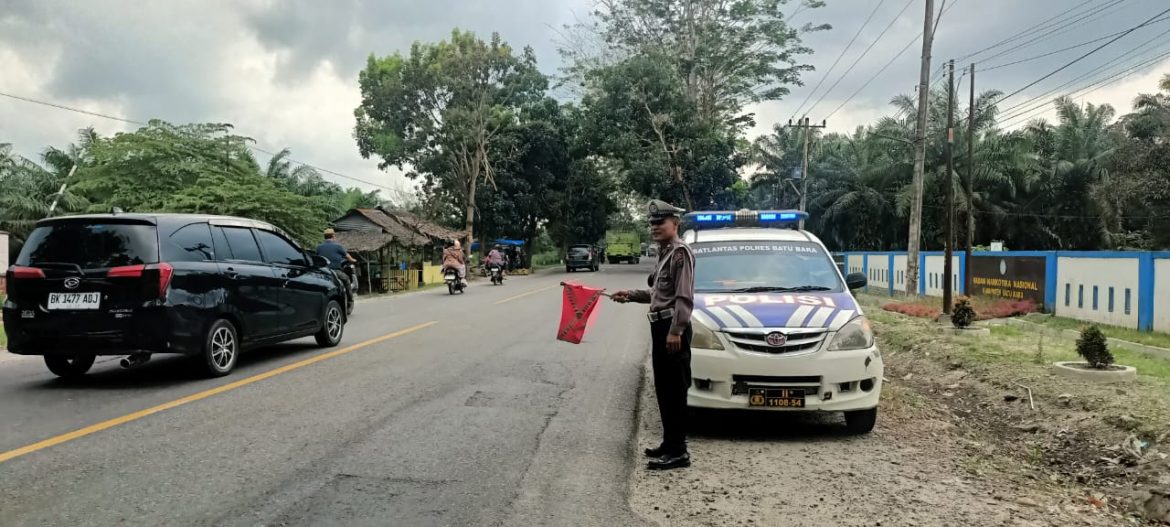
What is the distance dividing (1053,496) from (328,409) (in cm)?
533

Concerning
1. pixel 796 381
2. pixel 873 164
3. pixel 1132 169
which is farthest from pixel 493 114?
pixel 796 381

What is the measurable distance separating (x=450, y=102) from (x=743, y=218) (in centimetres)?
3248

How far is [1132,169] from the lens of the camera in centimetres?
3353

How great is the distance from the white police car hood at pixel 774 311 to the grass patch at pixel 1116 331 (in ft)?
25.6

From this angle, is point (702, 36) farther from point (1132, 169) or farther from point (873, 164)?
point (1132, 169)

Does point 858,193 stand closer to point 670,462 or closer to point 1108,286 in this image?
point 1108,286

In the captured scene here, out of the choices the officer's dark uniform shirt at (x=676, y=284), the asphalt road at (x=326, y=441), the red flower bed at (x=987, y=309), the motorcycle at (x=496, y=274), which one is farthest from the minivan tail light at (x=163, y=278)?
the motorcycle at (x=496, y=274)

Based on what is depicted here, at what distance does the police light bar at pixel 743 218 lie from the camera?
873cm

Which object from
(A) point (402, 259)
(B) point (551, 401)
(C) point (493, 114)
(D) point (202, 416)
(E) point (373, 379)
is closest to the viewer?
(D) point (202, 416)

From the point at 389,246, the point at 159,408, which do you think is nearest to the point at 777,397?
the point at 159,408

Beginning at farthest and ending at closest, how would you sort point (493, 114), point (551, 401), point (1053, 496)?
point (493, 114) → point (551, 401) → point (1053, 496)

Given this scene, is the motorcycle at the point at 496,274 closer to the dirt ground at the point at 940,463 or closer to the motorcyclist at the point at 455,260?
the motorcyclist at the point at 455,260

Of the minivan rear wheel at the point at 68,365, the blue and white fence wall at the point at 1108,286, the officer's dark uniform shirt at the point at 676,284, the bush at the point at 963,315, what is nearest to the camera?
the officer's dark uniform shirt at the point at 676,284

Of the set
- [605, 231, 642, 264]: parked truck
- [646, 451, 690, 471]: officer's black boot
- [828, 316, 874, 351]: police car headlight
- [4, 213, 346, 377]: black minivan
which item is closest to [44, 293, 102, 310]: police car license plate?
[4, 213, 346, 377]: black minivan
